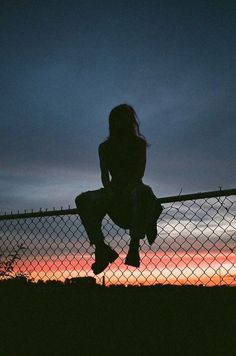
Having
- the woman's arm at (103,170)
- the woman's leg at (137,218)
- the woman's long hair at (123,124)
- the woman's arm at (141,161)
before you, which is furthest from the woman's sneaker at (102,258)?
the woman's long hair at (123,124)

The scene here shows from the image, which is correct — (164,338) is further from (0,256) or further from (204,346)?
(0,256)

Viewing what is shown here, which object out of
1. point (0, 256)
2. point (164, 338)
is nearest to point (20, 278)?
point (0, 256)

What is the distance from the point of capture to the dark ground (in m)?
2.42

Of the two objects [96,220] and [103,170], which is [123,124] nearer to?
[103,170]

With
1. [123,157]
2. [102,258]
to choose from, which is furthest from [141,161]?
[102,258]

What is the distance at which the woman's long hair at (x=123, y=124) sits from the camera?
14.8 ft

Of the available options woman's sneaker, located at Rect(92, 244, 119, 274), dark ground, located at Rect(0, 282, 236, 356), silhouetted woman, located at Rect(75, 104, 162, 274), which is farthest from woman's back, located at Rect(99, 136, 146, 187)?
dark ground, located at Rect(0, 282, 236, 356)

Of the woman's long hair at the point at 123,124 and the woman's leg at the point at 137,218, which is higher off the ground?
the woman's long hair at the point at 123,124

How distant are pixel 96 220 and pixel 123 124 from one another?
3.99ft

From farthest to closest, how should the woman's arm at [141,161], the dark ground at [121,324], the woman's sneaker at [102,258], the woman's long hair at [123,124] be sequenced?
the woman's long hair at [123,124] < the woman's arm at [141,161] < the woman's sneaker at [102,258] < the dark ground at [121,324]

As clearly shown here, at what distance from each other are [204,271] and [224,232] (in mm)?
480

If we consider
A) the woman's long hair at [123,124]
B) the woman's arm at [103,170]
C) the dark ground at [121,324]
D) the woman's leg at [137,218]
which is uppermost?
the woman's long hair at [123,124]

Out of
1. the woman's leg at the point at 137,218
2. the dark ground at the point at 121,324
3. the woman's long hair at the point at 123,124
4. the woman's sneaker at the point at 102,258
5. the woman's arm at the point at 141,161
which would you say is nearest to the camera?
the dark ground at the point at 121,324

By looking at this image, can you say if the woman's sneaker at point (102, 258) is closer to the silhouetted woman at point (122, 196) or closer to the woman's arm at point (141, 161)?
the silhouetted woman at point (122, 196)
